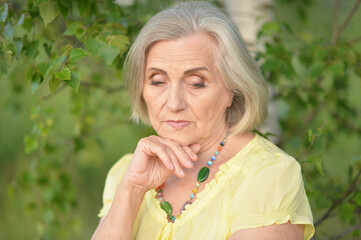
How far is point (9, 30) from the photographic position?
1965mm

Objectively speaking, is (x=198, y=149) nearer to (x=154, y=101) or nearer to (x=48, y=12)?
(x=154, y=101)

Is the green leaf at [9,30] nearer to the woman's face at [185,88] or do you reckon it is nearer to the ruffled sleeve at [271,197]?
the woman's face at [185,88]

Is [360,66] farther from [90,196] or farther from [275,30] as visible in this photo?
[90,196]

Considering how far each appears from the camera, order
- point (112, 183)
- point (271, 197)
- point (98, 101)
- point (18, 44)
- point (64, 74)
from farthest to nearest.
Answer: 1. point (98, 101)
2. point (112, 183)
3. point (18, 44)
4. point (64, 74)
5. point (271, 197)

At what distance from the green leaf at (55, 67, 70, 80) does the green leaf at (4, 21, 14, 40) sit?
31cm

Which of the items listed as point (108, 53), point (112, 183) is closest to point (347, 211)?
point (112, 183)

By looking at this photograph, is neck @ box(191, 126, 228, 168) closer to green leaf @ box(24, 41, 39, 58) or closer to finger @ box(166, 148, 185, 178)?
finger @ box(166, 148, 185, 178)

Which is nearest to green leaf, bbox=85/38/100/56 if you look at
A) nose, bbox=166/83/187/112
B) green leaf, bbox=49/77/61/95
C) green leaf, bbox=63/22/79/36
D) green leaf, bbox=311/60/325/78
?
green leaf, bbox=63/22/79/36

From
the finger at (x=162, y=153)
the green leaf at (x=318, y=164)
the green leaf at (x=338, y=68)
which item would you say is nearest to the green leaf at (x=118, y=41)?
the finger at (x=162, y=153)

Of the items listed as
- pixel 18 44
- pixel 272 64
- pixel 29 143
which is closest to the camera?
pixel 18 44

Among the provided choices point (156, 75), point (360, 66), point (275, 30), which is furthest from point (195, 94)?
point (360, 66)

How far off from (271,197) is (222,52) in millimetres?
653

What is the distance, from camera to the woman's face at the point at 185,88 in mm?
1919

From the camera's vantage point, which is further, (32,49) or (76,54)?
(32,49)
